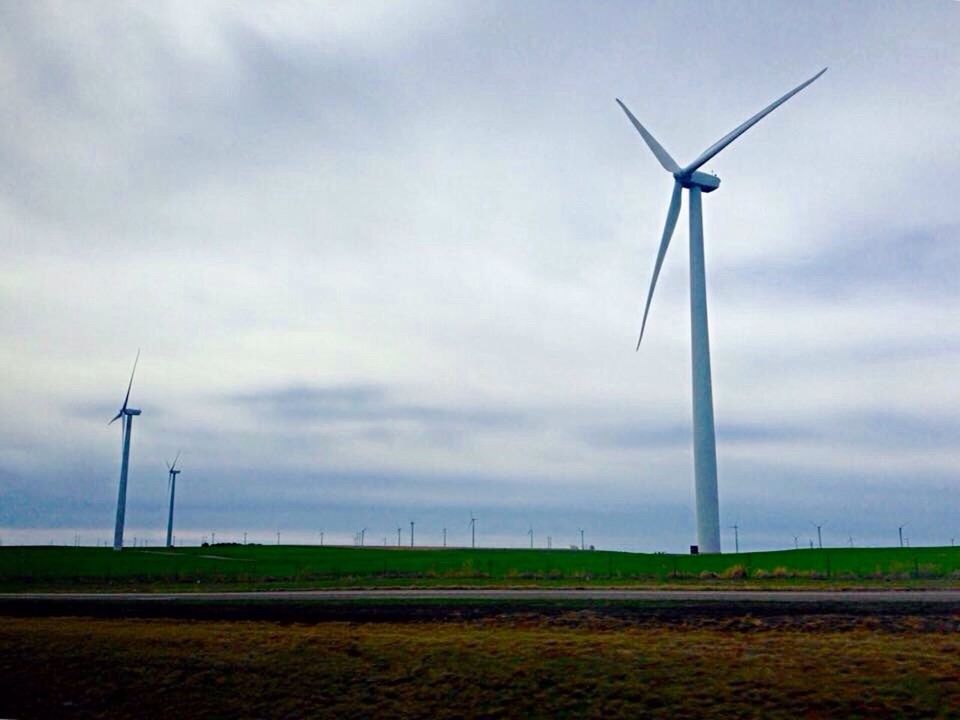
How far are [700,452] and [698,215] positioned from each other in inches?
818

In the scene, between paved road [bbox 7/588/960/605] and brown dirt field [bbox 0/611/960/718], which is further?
paved road [bbox 7/588/960/605]

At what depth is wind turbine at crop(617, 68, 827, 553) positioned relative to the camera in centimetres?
7569

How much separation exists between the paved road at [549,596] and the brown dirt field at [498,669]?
6.18m

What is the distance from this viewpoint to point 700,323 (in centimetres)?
7831

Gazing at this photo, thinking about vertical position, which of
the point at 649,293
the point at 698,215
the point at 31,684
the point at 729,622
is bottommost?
the point at 31,684

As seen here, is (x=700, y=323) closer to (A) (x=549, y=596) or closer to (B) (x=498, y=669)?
(A) (x=549, y=596)

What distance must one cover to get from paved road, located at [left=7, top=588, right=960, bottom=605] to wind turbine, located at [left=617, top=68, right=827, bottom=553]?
107ft

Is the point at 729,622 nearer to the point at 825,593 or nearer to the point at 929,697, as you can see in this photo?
the point at 929,697

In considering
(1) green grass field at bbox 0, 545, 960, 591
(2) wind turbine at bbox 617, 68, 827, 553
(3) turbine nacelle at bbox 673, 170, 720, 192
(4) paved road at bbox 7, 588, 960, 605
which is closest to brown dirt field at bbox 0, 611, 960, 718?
(4) paved road at bbox 7, 588, 960, 605

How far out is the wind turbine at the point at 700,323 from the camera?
75.7m

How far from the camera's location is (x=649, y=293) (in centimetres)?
7862

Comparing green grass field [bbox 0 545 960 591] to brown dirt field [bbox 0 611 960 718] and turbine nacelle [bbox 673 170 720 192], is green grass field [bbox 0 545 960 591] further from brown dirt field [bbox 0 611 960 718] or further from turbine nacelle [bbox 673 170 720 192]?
turbine nacelle [bbox 673 170 720 192]

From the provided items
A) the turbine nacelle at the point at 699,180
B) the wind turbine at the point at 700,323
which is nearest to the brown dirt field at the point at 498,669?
the wind turbine at the point at 700,323

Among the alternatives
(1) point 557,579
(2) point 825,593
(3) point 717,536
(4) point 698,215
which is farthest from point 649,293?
(2) point 825,593
